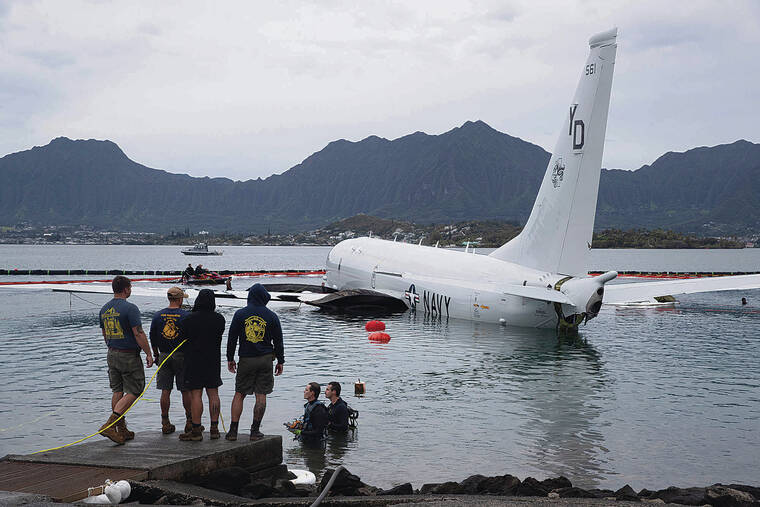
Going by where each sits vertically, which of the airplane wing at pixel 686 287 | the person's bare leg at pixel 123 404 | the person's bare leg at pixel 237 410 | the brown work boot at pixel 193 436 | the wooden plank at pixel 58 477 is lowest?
the wooden plank at pixel 58 477

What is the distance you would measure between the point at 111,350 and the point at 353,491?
4622 millimetres

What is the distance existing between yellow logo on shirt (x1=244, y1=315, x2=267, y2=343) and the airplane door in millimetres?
20627

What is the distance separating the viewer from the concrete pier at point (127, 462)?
980 cm

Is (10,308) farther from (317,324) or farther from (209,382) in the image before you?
(209,382)

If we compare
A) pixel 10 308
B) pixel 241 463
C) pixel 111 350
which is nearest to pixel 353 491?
pixel 241 463

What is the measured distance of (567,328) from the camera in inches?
1126

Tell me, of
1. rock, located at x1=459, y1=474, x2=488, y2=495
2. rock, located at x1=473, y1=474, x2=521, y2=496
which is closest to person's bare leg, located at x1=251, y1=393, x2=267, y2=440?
rock, located at x1=459, y1=474, x2=488, y2=495

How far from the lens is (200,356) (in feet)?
38.6

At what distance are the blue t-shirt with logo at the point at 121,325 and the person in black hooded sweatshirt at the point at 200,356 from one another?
2.51ft

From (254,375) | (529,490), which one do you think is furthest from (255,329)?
(529,490)

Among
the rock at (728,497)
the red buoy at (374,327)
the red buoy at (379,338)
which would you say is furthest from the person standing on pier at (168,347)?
the red buoy at (374,327)

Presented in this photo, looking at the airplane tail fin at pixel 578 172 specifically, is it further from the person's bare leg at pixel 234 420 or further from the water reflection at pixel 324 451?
the person's bare leg at pixel 234 420

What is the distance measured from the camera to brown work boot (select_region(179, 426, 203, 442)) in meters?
11.7

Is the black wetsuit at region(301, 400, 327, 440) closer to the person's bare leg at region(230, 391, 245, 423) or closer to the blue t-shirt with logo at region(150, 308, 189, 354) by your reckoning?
the person's bare leg at region(230, 391, 245, 423)
